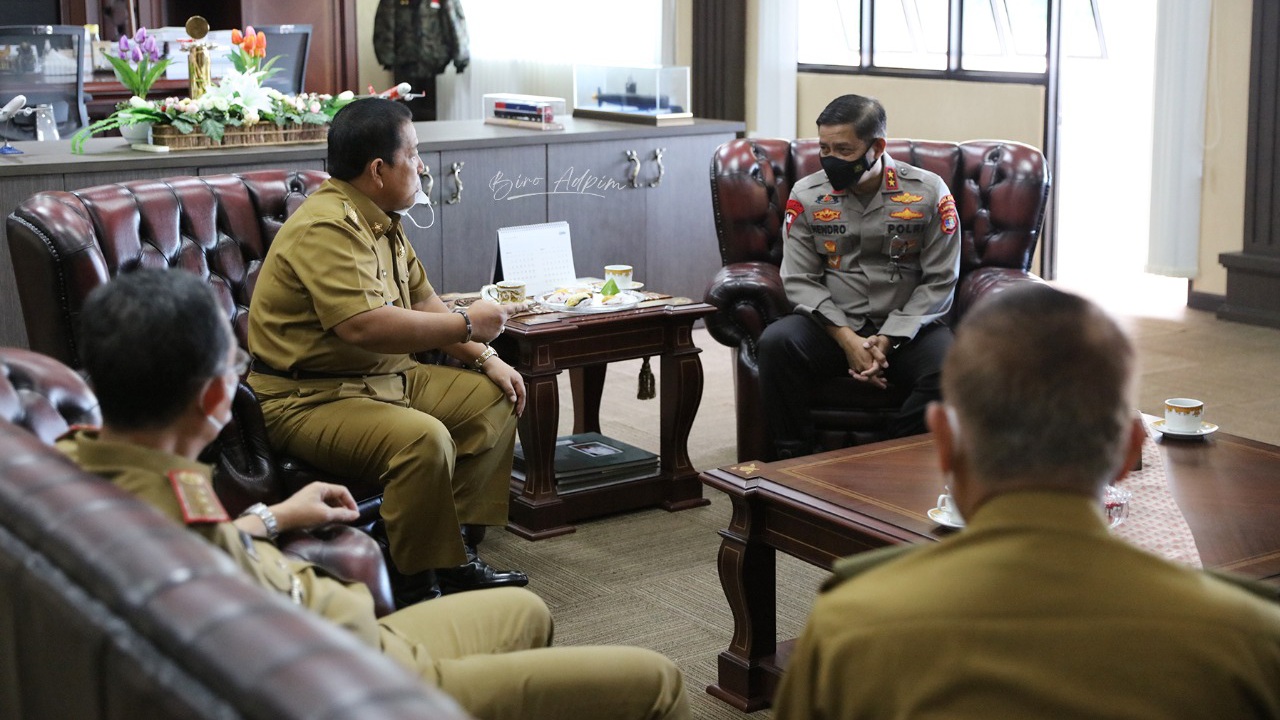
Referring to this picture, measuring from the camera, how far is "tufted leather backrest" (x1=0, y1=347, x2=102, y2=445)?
2.12 m

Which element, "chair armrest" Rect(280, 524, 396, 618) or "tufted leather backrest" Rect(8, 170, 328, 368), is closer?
"chair armrest" Rect(280, 524, 396, 618)

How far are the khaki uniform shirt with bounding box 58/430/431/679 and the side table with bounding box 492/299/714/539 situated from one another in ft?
5.88

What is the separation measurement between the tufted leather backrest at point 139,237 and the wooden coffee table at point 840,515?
134 centimetres

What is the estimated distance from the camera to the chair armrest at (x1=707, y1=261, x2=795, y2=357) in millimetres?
4047

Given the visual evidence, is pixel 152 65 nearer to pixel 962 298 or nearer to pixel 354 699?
pixel 962 298

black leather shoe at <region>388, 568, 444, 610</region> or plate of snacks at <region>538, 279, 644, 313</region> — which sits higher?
plate of snacks at <region>538, 279, 644, 313</region>

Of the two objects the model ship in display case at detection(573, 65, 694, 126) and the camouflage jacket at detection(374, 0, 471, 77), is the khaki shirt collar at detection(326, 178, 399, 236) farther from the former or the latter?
the camouflage jacket at detection(374, 0, 471, 77)

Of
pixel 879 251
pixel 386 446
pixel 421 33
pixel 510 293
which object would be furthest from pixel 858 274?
pixel 421 33

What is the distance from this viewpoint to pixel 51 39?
21.2 feet

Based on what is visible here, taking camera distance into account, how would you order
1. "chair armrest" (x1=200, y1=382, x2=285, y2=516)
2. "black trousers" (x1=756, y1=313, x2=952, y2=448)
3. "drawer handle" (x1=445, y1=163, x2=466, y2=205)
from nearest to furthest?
1. "chair armrest" (x1=200, y1=382, x2=285, y2=516)
2. "black trousers" (x1=756, y1=313, x2=952, y2=448)
3. "drawer handle" (x1=445, y1=163, x2=466, y2=205)

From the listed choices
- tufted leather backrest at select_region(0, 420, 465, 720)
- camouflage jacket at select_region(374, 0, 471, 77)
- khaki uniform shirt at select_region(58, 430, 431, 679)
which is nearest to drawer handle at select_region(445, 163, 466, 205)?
khaki uniform shirt at select_region(58, 430, 431, 679)

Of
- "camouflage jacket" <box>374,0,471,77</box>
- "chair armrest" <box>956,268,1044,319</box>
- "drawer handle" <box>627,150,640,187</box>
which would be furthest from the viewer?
"camouflage jacket" <box>374,0,471,77</box>

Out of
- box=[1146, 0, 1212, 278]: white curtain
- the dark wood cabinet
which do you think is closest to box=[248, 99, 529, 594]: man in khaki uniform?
box=[1146, 0, 1212, 278]: white curtain

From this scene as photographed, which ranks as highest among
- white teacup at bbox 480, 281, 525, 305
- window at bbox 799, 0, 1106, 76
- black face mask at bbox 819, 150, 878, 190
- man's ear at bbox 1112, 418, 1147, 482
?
window at bbox 799, 0, 1106, 76
